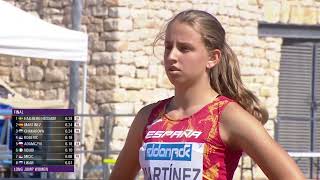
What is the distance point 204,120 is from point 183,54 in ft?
0.79

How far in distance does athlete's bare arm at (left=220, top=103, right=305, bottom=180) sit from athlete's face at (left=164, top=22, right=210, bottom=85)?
0.22 meters

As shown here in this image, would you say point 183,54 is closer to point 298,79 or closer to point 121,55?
point 121,55

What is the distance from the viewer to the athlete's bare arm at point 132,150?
4184 mm

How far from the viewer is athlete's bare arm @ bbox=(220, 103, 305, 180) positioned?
3889 millimetres

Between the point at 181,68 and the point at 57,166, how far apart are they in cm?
464

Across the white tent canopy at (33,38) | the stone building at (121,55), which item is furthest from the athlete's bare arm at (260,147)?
the stone building at (121,55)

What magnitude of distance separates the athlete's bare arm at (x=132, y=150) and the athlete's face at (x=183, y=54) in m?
0.29

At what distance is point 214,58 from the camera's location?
4.05 meters

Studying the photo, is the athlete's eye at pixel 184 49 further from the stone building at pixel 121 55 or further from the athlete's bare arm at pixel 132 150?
the stone building at pixel 121 55

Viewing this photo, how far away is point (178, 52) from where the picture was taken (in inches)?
155

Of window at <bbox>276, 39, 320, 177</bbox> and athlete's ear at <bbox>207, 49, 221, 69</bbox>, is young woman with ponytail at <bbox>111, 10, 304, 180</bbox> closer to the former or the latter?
athlete's ear at <bbox>207, 49, 221, 69</bbox>

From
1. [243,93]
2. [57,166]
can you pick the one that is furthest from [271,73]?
[243,93]
